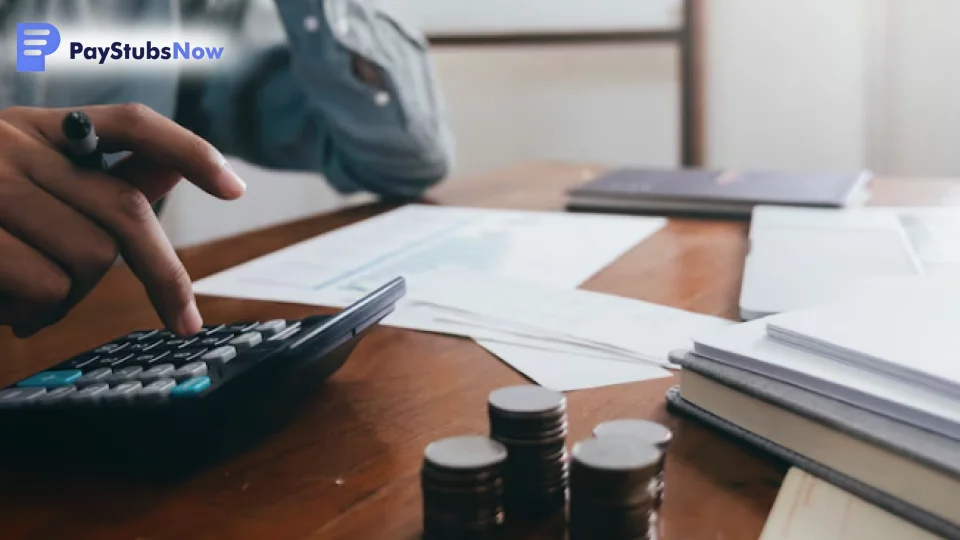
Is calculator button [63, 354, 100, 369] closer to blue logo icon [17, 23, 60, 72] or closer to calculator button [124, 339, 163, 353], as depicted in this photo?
calculator button [124, 339, 163, 353]

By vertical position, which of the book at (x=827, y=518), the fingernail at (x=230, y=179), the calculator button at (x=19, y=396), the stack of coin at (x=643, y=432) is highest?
the fingernail at (x=230, y=179)

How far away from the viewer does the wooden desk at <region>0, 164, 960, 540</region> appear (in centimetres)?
34

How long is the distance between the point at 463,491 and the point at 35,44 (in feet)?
2.65

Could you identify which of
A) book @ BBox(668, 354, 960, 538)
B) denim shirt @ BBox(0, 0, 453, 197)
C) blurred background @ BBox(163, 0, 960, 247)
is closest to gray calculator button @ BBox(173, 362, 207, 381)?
book @ BBox(668, 354, 960, 538)

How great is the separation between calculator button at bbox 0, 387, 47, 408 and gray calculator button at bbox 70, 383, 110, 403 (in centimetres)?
2

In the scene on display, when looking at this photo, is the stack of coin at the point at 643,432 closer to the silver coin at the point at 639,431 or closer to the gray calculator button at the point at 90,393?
the silver coin at the point at 639,431

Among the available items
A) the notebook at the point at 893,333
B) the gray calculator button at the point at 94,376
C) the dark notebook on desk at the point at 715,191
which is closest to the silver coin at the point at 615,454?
the notebook at the point at 893,333

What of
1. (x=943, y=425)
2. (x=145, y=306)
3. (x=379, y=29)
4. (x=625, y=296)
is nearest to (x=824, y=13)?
(x=379, y=29)

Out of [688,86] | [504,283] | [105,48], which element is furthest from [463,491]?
[688,86]

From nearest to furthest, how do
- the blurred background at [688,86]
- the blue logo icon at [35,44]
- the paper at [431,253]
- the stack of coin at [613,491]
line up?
the stack of coin at [613,491] → the paper at [431,253] → the blue logo icon at [35,44] → the blurred background at [688,86]

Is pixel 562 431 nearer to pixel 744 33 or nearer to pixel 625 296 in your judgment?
pixel 625 296

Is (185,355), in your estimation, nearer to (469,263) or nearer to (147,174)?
(147,174)

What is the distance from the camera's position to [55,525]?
34cm

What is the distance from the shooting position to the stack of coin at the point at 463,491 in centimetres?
29
